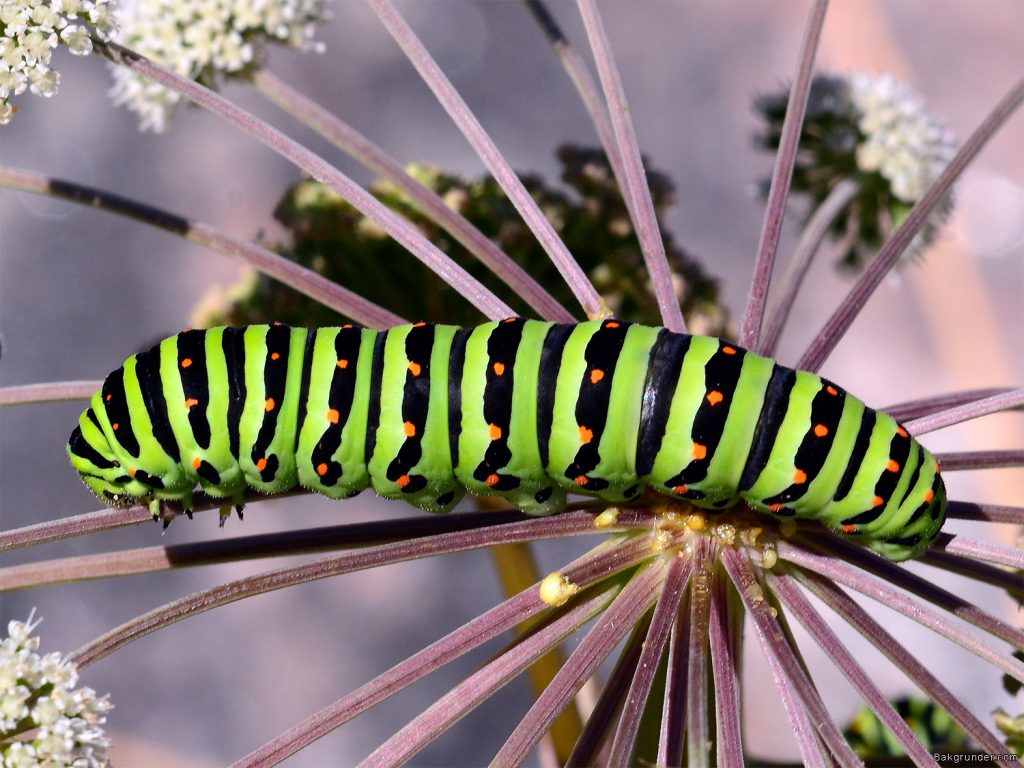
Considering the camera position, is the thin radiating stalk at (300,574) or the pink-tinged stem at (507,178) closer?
the thin radiating stalk at (300,574)

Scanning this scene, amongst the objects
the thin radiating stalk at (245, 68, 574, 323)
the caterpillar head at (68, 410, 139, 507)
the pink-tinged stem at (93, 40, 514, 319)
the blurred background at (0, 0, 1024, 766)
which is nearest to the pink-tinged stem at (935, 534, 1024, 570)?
the thin radiating stalk at (245, 68, 574, 323)

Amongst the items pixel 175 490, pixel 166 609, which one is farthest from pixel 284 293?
pixel 166 609

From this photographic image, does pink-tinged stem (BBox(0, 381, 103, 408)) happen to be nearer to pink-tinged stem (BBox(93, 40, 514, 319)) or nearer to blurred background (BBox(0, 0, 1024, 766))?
pink-tinged stem (BBox(93, 40, 514, 319))

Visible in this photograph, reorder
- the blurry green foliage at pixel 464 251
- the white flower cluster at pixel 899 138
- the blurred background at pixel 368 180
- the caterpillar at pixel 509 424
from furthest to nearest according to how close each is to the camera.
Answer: the blurred background at pixel 368 180 < the white flower cluster at pixel 899 138 < the blurry green foliage at pixel 464 251 < the caterpillar at pixel 509 424

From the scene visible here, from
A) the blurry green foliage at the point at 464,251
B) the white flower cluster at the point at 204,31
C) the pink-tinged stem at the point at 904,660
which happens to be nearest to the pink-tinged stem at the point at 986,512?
the pink-tinged stem at the point at 904,660

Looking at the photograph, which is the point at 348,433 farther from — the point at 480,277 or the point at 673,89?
the point at 673,89

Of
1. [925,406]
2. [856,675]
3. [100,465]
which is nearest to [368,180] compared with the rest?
[100,465]

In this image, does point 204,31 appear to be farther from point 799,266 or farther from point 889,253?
point 889,253

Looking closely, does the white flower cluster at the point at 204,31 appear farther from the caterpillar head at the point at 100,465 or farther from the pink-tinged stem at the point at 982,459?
the pink-tinged stem at the point at 982,459
